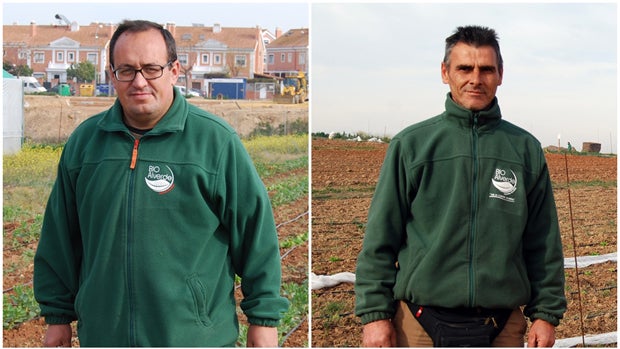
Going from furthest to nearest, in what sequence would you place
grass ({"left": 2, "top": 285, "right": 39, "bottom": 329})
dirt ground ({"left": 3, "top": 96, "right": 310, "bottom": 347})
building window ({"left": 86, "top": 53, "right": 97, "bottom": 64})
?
building window ({"left": 86, "top": 53, "right": 97, "bottom": 64}), dirt ground ({"left": 3, "top": 96, "right": 310, "bottom": 347}), grass ({"left": 2, "top": 285, "right": 39, "bottom": 329})

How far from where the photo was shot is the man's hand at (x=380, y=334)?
106 inches

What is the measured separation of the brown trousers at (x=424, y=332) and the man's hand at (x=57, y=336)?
4.31ft

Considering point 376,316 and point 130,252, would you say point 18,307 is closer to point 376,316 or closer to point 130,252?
point 130,252

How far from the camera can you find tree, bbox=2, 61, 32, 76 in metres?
10.7

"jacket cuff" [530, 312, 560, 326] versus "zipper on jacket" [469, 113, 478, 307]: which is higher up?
"zipper on jacket" [469, 113, 478, 307]

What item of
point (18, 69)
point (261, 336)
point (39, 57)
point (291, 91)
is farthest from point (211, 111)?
point (261, 336)

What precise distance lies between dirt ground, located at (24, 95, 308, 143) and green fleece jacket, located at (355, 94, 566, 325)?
759 cm

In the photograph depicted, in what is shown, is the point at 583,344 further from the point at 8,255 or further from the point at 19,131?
the point at 19,131

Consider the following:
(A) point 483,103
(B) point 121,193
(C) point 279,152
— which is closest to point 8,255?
(C) point 279,152

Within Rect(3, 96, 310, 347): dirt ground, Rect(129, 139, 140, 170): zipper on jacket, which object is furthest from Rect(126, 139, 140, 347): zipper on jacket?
Rect(3, 96, 310, 347): dirt ground

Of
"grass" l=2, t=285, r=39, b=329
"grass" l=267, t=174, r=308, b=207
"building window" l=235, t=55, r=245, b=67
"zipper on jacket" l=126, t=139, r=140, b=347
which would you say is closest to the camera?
"zipper on jacket" l=126, t=139, r=140, b=347

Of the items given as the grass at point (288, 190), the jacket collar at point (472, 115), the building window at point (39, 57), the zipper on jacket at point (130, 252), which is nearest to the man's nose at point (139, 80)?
the zipper on jacket at point (130, 252)

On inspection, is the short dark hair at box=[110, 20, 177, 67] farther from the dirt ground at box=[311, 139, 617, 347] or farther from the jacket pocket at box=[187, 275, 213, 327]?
the dirt ground at box=[311, 139, 617, 347]

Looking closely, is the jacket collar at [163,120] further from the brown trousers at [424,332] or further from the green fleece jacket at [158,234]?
the brown trousers at [424,332]
